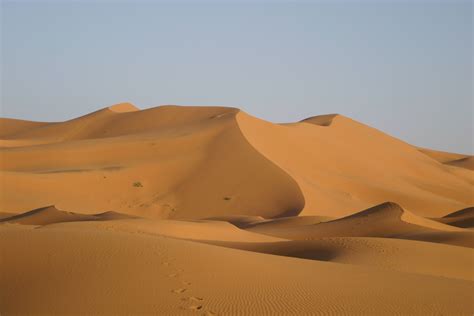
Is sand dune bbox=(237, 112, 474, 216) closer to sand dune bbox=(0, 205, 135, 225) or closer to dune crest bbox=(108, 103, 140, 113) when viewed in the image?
sand dune bbox=(0, 205, 135, 225)

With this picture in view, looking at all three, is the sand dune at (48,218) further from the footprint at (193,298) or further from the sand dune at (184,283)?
the footprint at (193,298)

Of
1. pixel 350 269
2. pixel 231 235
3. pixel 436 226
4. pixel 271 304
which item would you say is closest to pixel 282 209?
pixel 436 226

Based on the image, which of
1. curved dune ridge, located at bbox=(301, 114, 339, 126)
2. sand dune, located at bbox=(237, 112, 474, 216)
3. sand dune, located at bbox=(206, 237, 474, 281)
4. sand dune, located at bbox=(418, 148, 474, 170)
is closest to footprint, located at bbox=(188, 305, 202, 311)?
sand dune, located at bbox=(206, 237, 474, 281)

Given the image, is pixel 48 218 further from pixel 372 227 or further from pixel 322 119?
pixel 322 119

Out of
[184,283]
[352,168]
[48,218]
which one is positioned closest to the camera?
[184,283]

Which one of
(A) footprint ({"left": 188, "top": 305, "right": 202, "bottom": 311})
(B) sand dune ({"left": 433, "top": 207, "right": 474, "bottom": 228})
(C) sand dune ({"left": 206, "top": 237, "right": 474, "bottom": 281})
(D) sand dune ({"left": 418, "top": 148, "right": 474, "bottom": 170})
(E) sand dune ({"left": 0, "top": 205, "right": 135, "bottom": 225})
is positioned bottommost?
(D) sand dune ({"left": 418, "top": 148, "right": 474, "bottom": 170})

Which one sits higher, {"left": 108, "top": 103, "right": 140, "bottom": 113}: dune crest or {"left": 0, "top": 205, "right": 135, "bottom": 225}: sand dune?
{"left": 108, "top": 103, "right": 140, "bottom": 113}: dune crest

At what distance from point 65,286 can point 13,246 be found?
226 cm

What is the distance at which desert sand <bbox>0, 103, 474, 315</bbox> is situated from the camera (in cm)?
850

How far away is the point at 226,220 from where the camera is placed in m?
26.9

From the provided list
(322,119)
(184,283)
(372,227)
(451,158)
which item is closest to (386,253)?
(372,227)

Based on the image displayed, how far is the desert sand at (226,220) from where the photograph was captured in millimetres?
8500

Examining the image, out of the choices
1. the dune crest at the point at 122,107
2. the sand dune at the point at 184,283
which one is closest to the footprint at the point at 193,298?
the sand dune at the point at 184,283

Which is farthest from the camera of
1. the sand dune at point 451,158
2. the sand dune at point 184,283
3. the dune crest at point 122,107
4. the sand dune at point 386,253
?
the sand dune at point 451,158
